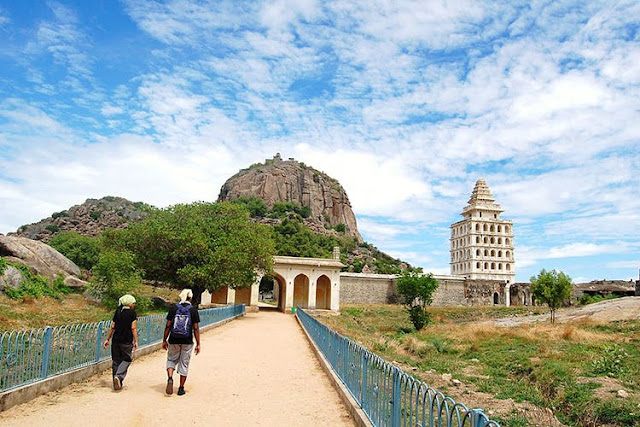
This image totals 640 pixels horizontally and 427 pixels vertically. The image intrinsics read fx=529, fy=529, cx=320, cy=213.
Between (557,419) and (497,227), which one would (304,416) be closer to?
(557,419)

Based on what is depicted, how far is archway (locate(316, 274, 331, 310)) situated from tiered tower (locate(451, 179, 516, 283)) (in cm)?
3787

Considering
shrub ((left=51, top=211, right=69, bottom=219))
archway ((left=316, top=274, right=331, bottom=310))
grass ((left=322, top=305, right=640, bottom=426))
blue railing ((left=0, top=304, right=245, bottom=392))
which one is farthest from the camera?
shrub ((left=51, top=211, right=69, bottom=219))

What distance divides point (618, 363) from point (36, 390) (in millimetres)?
12845

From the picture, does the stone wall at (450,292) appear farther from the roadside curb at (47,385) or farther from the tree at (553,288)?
the roadside curb at (47,385)

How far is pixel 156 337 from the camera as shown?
1317cm

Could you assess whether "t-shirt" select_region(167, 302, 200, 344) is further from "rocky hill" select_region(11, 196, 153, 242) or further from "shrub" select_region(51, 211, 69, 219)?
"shrub" select_region(51, 211, 69, 219)

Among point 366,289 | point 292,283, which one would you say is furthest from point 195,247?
point 366,289

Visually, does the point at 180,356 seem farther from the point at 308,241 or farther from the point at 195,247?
the point at 308,241

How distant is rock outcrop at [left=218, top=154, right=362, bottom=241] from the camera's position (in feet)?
405

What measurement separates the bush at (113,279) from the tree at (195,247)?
3853mm

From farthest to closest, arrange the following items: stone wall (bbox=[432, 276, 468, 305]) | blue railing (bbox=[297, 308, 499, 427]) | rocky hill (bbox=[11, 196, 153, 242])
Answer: rocky hill (bbox=[11, 196, 153, 242]) < stone wall (bbox=[432, 276, 468, 305]) < blue railing (bbox=[297, 308, 499, 427])

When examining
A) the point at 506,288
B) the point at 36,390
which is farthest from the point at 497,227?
the point at 36,390

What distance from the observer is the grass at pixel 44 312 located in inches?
604

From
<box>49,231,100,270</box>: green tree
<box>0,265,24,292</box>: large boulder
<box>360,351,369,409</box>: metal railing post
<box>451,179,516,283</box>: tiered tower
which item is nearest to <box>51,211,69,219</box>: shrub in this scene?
<box>49,231,100,270</box>: green tree
